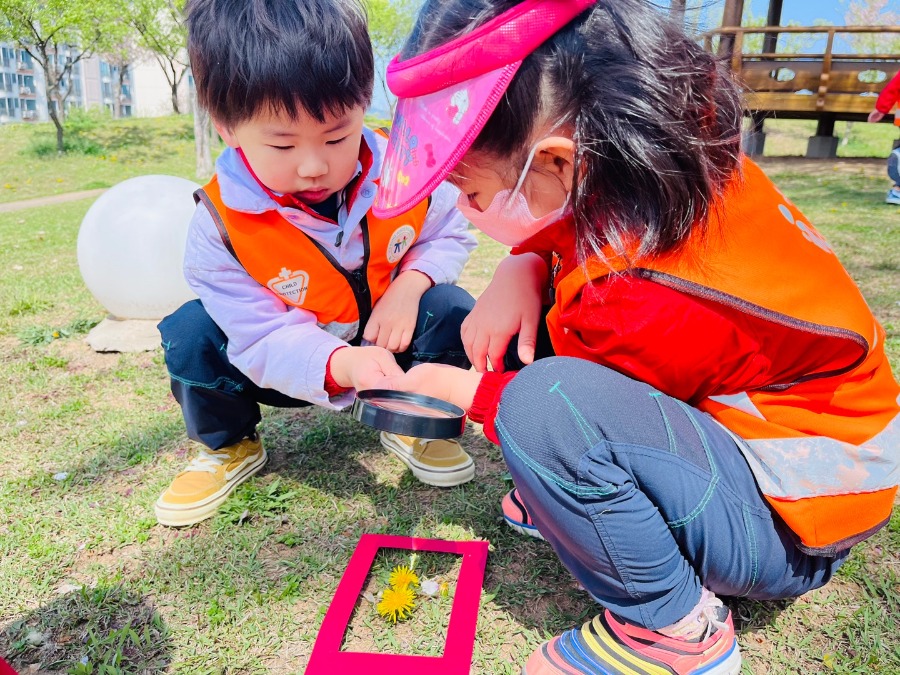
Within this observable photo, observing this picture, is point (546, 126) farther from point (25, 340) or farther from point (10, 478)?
point (25, 340)

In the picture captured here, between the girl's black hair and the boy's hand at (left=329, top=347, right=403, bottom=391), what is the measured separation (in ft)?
2.00

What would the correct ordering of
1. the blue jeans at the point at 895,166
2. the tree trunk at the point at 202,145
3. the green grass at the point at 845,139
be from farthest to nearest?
the green grass at the point at 845,139 < the tree trunk at the point at 202,145 < the blue jeans at the point at 895,166

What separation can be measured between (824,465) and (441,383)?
0.70 meters

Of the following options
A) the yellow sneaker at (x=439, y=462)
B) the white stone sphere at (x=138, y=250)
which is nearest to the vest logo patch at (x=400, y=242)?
the yellow sneaker at (x=439, y=462)

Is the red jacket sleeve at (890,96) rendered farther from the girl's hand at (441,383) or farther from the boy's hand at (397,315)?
the girl's hand at (441,383)

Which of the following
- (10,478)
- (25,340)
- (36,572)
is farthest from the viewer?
(25,340)

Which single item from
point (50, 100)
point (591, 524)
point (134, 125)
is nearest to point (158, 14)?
point (134, 125)

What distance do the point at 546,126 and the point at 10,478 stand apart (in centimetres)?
177

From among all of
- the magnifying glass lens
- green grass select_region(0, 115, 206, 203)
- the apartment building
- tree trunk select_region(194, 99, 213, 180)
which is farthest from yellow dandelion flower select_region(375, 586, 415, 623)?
the apartment building

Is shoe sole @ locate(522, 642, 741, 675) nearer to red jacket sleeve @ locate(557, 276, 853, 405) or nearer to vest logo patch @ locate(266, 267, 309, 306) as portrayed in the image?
red jacket sleeve @ locate(557, 276, 853, 405)

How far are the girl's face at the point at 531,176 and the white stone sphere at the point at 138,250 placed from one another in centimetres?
228

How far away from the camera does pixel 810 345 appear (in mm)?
1101

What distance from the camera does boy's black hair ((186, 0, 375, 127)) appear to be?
154 centimetres

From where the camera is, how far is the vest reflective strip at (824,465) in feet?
3.66
